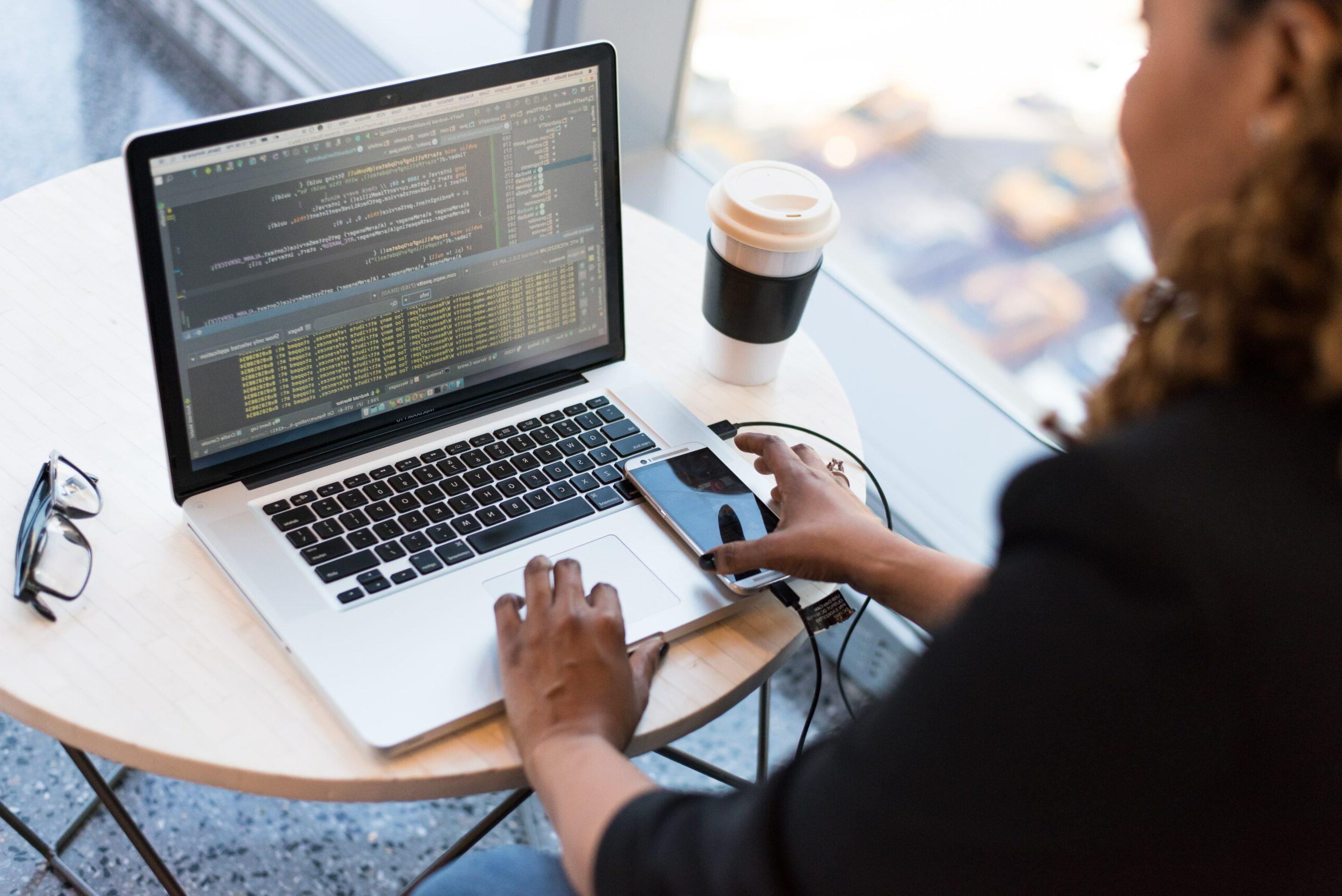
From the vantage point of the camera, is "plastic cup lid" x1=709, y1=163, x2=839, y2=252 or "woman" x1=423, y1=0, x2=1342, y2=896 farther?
"plastic cup lid" x1=709, y1=163, x2=839, y2=252

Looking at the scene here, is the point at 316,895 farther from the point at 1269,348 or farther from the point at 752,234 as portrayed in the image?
the point at 1269,348

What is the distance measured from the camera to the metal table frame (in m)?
0.89

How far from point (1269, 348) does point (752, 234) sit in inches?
23.0

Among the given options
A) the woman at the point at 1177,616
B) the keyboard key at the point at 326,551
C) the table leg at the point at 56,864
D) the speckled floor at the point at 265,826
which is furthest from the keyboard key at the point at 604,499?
the table leg at the point at 56,864

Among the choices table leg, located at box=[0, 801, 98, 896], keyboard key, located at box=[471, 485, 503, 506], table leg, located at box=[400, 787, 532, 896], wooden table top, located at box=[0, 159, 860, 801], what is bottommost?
table leg, located at box=[0, 801, 98, 896]

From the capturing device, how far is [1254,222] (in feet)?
1.60

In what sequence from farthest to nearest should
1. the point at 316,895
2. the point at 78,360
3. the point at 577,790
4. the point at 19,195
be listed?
the point at 316,895 → the point at 19,195 → the point at 78,360 → the point at 577,790

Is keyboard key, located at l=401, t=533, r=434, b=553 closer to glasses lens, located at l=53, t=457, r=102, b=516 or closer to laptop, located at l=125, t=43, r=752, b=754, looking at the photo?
laptop, located at l=125, t=43, r=752, b=754

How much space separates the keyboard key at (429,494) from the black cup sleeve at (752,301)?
1.14ft

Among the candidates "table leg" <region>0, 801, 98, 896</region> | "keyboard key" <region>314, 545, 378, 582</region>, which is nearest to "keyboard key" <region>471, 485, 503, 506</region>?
"keyboard key" <region>314, 545, 378, 582</region>

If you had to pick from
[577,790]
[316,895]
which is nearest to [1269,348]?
[577,790]

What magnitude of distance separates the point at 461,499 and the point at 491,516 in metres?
0.03

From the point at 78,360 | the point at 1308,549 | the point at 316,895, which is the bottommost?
the point at 316,895

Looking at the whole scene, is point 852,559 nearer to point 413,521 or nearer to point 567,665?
point 567,665
